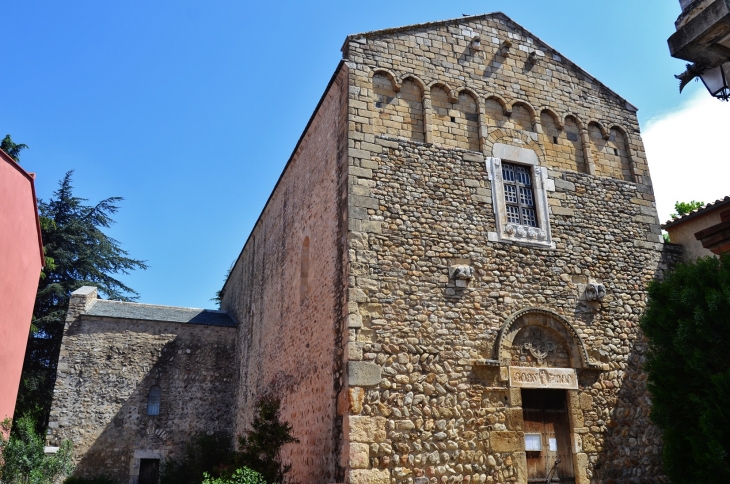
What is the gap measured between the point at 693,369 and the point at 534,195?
170 inches

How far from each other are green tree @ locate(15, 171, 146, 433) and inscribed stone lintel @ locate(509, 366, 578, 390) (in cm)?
1671

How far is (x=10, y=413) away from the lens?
455 inches

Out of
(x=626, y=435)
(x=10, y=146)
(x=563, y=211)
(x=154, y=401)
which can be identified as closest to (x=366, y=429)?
(x=626, y=435)

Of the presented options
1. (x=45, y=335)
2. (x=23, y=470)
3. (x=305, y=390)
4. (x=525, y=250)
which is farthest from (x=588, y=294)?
(x=45, y=335)

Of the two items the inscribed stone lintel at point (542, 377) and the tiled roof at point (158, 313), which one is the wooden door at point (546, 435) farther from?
the tiled roof at point (158, 313)

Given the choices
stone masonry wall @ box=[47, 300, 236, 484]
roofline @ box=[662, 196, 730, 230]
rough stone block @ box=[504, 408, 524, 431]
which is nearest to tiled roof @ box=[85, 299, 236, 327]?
stone masonry wall @ box=[47, 300, 236, 484]

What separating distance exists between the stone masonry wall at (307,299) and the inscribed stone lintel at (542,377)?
287 centimetres

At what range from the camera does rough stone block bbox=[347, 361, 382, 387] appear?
25.8 feet

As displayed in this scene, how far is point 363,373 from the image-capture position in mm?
7949

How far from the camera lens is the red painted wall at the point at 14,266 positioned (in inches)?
393

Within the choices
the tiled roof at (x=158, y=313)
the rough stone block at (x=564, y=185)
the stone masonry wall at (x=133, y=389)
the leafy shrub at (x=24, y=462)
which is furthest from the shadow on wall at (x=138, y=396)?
the rough stone block at (x=564, y=185)

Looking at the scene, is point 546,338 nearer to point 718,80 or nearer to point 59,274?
point 718,80

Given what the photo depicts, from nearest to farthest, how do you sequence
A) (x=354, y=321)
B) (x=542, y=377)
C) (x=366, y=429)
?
(x=366, y=429) < (x=354, y=321) < (x=542, y=377)

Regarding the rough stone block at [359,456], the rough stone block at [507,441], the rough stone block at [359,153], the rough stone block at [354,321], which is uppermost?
the rough stone block at [359,153]
